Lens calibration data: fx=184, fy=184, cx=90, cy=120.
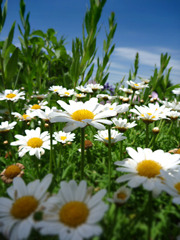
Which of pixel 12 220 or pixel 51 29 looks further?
pixel 51 29

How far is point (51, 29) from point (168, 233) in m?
4.29

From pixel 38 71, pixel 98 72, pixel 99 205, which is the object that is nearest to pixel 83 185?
pixel 99 205

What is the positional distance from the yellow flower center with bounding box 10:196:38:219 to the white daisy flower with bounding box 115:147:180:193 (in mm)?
348

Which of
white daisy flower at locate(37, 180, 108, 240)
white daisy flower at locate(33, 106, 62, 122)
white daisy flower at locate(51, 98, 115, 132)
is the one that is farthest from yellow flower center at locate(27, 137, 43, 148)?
white daisy flower at locate(37, 180, 108, 240)

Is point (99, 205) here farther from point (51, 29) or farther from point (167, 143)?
point (51, 29)

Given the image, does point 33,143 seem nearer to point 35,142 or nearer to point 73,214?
point 35,142

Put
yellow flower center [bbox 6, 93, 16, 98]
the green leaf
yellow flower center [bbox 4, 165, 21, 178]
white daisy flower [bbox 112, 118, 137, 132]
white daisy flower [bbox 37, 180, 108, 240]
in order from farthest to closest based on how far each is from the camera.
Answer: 1. the green leaf
2. yellow flower center [bbox 6, 93, 16, 98]
3. white daisy flower [bbox 112, 118, 137, 132]
4. yellow flower center [bbox 4, 165, 21, 178]
5. white daisy flower [bbox 37, 180, 108, 240]

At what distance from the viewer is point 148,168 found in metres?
0.83

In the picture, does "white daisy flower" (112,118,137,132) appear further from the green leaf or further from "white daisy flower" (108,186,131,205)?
the green leaf

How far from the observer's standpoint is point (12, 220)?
2.01ft

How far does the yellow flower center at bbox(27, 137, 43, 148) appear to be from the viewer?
1.23m

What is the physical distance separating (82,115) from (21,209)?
52cm

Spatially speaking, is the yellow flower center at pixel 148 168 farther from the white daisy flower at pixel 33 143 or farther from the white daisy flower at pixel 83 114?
the white daisy flower at pixel 33 143

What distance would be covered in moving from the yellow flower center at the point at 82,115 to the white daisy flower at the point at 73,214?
1.19 ft
